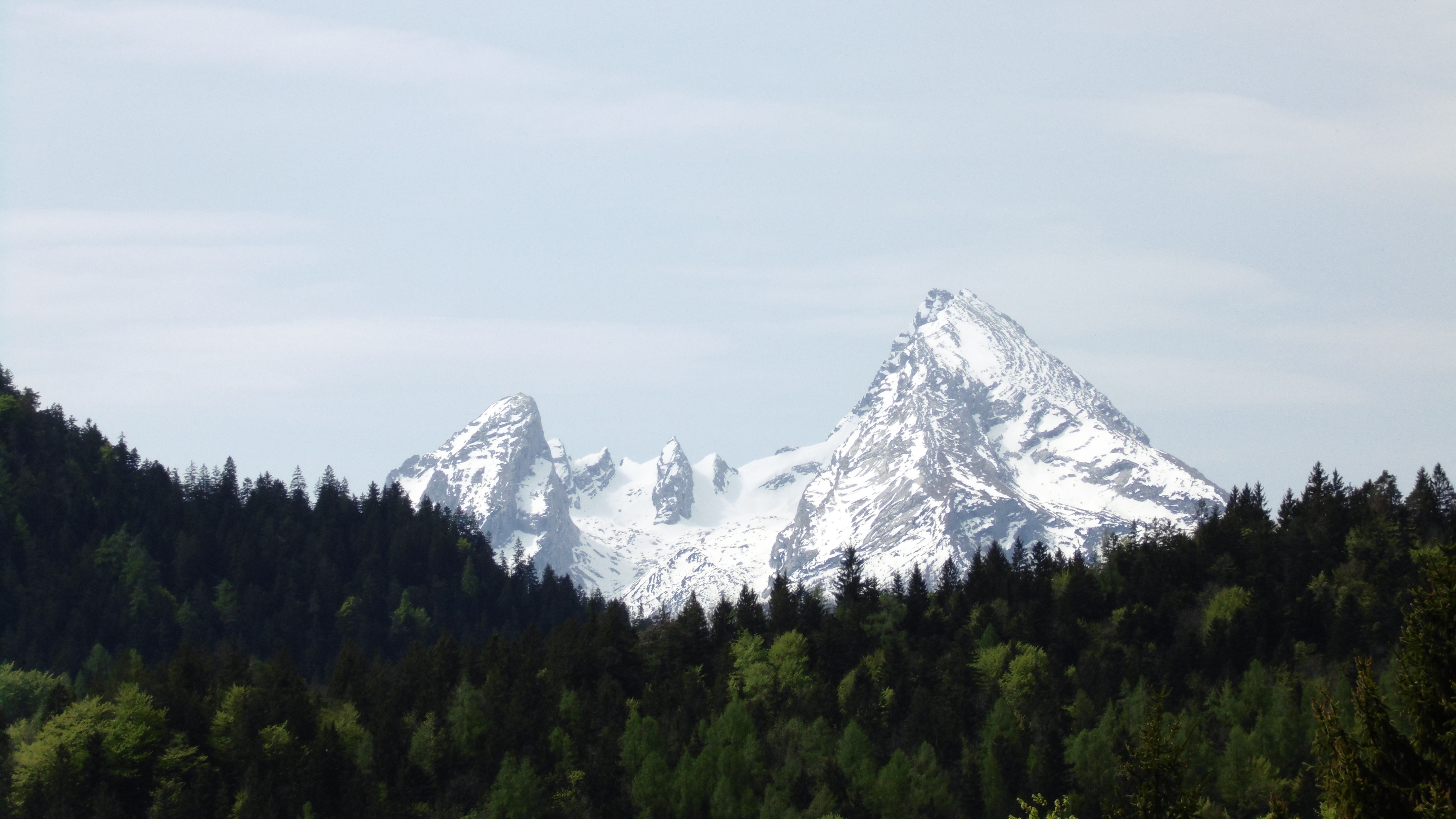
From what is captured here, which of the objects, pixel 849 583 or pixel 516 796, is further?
pixel 849 583

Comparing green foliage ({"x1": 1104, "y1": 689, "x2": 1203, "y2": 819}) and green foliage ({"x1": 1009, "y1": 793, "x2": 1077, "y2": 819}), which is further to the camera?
green foliage ({"x1": 1009, "y1": 793, "x2": 1077, "y2": 819})

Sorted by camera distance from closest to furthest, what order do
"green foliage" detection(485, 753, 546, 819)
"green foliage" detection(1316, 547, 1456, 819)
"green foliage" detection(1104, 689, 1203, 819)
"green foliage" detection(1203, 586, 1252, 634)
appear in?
"green foliage" detection(1316, 547, 1456, 819) < "green foliage" detection(1104, 689, 1203, 819) < "green foliage" detection(485, 753, 546, 819) < "green foliage" detection(1203, 586, 1252, 634)

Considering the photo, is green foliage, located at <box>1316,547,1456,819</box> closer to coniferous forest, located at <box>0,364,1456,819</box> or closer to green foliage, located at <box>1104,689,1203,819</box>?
green foliage, located at <box>1104,689,1203,819</box>

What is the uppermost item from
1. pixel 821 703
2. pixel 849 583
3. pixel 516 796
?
pixel 849 583

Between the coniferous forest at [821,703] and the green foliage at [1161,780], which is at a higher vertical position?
the green foliage at [1161,780]

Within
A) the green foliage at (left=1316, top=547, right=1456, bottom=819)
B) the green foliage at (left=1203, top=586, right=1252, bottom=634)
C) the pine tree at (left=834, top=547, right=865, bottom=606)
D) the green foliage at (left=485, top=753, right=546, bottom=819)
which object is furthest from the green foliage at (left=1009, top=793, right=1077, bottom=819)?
the pine tree at (left=834, top=547, right=865, bottom=606)

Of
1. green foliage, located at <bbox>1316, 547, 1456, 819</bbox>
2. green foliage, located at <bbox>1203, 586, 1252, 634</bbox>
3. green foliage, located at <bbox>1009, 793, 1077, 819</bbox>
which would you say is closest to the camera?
green foliage, located at <bbox>1316, 547, 1456, 819</bbox>

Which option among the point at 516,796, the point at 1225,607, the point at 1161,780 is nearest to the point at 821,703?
the point at 516,796

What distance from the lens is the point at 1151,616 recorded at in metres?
170

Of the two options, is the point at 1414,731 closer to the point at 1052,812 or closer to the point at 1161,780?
the point at 1161,780

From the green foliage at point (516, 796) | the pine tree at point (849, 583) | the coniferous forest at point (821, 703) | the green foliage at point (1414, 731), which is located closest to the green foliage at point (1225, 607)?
the coniferous forest at point (821, 703)

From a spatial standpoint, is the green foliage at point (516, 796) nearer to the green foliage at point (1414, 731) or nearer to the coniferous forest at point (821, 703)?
the coniferous forest at point (821, 703)

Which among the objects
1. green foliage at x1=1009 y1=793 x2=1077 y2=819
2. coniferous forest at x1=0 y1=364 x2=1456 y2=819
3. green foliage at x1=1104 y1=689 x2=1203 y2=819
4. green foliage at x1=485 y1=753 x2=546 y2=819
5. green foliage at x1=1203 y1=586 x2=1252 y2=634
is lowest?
green foliage at x1=485 y1=753 x2=546 y2=819

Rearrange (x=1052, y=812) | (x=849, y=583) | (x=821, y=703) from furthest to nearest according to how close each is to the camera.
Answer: (x=849, y=583) → (x=821, y=703) → (x=1052, y=812)
